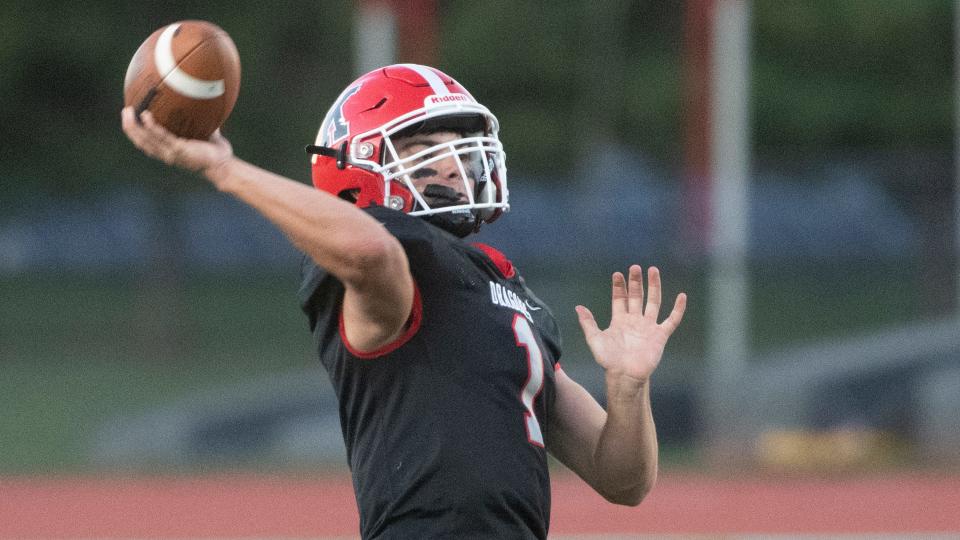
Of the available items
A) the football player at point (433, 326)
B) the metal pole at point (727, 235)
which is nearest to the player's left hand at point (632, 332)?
the football player at point (433, 326)

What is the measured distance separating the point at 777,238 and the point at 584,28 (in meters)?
5.40

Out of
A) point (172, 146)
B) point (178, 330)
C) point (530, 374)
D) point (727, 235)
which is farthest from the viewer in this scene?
point (178, 330)

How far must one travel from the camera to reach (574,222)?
20.0 m

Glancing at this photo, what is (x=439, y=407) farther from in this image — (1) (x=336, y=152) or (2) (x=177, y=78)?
(2) (x=177, y=78)

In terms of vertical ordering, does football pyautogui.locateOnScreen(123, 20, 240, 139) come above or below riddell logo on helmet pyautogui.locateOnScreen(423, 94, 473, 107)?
above

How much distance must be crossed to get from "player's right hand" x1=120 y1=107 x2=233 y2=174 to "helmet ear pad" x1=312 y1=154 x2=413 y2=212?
1.17ft

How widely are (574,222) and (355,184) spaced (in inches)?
675

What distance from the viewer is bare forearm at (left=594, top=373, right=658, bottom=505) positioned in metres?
2.91

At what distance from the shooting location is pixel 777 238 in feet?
64.0

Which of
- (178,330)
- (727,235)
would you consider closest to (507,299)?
(727,235)

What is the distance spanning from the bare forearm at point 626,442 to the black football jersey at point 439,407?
0.24 metres

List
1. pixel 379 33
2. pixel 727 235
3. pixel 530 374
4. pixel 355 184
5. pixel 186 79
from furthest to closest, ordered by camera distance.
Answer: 1. pixel 727 235
2. pixel 379 33
3. pixel 355 184
4. pixel 530 374
5. pixel 186 79

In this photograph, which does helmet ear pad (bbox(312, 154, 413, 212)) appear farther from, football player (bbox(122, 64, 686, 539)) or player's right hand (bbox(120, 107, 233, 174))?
player's right hand (bbox(120, 107, 233, 174))

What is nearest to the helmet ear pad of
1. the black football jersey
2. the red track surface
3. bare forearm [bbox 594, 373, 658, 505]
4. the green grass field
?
the black football jersey
